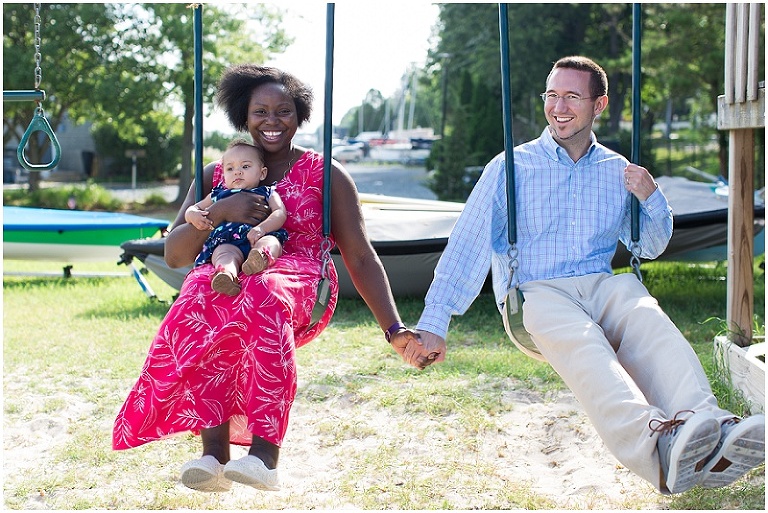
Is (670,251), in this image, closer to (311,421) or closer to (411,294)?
(411,294)

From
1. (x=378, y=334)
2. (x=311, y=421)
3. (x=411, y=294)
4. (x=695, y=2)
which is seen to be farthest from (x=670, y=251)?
(x=695, y=2)

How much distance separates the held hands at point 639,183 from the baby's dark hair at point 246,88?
1.25 meters

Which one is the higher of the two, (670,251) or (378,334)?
(670,251)

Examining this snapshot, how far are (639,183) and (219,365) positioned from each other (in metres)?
1.61

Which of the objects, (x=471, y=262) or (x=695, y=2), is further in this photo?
(x=695, y=2)

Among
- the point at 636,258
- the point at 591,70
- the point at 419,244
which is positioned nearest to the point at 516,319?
the point at 636,258

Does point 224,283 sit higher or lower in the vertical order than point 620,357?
higher

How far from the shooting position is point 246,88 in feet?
11.7

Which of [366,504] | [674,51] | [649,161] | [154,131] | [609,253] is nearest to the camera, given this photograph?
[609,253]

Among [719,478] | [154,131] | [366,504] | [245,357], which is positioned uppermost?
[154,131]

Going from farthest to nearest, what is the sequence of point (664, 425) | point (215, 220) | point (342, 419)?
point (342, 419) → point (215, 220) → point (664, 425)

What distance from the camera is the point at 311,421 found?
16.7 ft

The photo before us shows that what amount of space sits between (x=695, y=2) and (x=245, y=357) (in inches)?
523

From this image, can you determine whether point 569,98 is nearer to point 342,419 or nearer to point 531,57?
point 342,419
